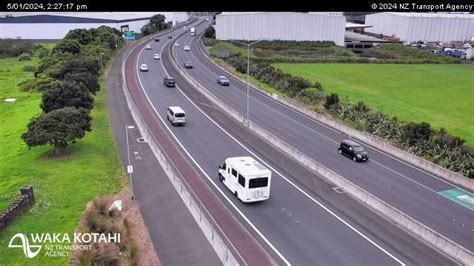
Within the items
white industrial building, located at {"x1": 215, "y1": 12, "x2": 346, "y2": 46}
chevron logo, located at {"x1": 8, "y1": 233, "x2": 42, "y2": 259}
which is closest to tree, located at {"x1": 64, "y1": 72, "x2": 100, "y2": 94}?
chevron logo, located at {"x1": 8, "y1": 233, "x2": 42, "y2": 259}

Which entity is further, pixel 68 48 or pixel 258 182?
pixel 68 48

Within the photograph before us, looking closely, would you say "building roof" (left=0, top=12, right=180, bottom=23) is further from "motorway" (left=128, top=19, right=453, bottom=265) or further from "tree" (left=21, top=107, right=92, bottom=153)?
"tree" (left=21, top=107, right=92, bottom=153)

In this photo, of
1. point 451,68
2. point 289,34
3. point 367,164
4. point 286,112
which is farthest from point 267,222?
point 289,34

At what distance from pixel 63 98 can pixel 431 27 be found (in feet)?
466

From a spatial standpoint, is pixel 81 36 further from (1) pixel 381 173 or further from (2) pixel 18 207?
(1) pixel 381 173

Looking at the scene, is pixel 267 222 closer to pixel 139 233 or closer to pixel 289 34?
pixel 139 233

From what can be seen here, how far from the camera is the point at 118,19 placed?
160m

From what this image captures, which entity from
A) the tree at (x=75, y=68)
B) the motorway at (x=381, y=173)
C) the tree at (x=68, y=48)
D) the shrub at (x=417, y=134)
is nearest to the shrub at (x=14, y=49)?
the tree at (x=68, y=48)

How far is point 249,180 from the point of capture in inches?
1186

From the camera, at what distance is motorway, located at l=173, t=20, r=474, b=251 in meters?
29.9

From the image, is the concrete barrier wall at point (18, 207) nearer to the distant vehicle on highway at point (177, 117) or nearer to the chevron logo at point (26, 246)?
the chevron logo at point (26, 246)

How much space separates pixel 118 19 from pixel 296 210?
14692 cm

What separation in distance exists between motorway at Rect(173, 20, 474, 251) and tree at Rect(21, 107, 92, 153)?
2190cm

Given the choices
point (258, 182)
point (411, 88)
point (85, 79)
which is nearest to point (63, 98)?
point (85, 79)
